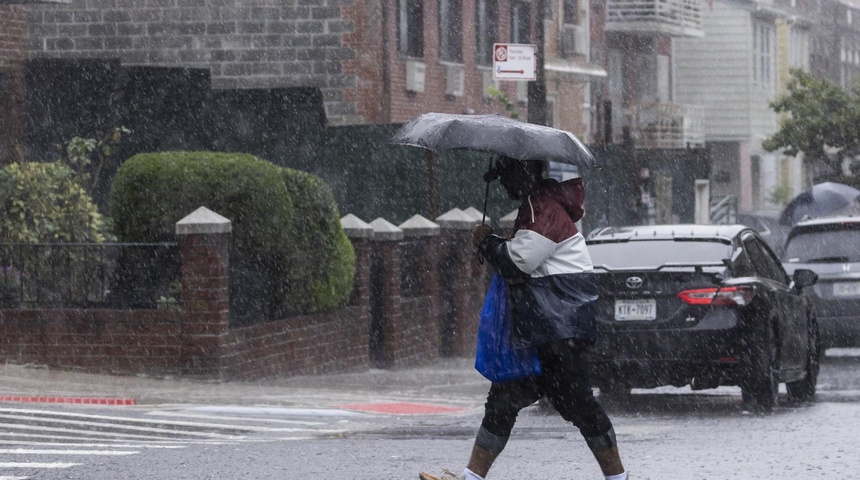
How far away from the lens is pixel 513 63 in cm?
1750

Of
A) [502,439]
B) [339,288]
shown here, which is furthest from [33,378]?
[502,439]

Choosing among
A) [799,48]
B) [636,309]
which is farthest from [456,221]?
[799,48]

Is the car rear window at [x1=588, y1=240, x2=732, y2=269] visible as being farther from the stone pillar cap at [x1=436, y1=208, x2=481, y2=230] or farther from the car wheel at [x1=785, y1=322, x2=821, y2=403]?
the stone pillar cap at [x1=436, y1=208, x2=481, y2=230]

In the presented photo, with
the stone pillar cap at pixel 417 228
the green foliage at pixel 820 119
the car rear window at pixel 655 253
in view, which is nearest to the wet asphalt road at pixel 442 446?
the car rear window at pixel 655 253

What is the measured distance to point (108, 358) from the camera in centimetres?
1414

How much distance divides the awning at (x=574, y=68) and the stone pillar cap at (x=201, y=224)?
22067 mm

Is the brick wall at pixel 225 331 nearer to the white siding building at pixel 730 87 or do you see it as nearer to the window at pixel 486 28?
the window at pixel 486 28

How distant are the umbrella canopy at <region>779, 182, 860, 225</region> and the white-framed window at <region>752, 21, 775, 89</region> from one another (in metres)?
20.1

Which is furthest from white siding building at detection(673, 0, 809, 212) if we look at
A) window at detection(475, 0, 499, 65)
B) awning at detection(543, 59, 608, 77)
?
window at detection(475, 0, 499, 65)

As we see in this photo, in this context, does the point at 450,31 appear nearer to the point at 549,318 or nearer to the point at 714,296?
the point at 714,296

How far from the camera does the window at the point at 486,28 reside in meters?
29.1

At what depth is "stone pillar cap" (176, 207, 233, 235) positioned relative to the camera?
13773mm

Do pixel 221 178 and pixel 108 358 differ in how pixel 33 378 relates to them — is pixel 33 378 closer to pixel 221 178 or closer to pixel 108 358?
pixel 108 358

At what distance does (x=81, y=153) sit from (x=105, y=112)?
5.71 m
